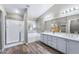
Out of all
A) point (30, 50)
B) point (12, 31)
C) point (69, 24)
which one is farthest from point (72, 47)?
point (12, 31)

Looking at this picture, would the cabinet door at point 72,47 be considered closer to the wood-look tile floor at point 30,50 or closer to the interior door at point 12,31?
the wood-look tile floor at point 30,50

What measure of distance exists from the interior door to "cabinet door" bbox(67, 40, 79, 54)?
10.9 feet

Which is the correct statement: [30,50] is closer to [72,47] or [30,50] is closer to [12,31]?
→ [12,31]

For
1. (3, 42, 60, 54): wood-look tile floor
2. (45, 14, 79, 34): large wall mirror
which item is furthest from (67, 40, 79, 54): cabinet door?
(3, 42, 60, 54): wood-look tile floor

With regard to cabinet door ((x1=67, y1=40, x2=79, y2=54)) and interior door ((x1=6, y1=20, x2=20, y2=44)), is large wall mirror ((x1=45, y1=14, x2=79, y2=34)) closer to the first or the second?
cabinet door ((x1=67, y1=40, x2=79, y2=54))

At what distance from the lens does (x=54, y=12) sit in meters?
4.35

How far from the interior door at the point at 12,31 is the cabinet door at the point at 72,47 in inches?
131

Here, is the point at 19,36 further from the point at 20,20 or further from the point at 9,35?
the point at 20,20

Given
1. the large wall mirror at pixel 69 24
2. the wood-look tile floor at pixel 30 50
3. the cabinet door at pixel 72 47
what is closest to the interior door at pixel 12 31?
the wood-look tile floor at pixel 30 50

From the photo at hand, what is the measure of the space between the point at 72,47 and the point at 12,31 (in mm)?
3536

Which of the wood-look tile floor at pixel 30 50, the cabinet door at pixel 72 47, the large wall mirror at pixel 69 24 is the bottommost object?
the wood-look tile floor at pixel 30 50

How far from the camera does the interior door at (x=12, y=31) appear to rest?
14.4 feet

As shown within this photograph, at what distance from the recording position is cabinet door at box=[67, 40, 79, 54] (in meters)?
2.38
